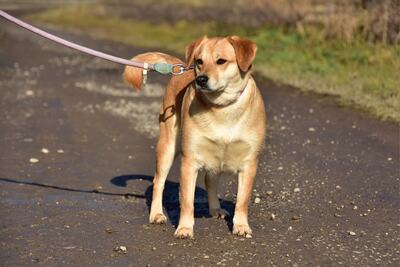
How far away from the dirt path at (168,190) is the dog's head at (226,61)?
3.76ft

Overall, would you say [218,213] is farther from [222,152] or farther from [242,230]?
[222,152]

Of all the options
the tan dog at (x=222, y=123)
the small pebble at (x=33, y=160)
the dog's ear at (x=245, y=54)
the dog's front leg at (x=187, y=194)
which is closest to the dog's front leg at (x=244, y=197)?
the tan dog at (x=222, y=123)

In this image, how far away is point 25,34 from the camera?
27.8 metres

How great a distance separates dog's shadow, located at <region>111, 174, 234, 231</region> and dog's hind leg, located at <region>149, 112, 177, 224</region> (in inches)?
6.5

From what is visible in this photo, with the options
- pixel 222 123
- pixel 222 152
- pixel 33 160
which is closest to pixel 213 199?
pixel 222 152

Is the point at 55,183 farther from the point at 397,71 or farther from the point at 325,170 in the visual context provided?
the point at 397,71

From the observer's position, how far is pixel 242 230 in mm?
5746

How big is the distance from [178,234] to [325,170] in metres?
2.59

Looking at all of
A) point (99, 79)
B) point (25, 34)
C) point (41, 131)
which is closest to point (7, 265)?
point (41, 131)

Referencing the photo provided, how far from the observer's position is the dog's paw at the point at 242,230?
5730 mm

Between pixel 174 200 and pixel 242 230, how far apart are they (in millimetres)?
1287

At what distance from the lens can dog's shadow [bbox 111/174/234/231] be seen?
6.38 metres

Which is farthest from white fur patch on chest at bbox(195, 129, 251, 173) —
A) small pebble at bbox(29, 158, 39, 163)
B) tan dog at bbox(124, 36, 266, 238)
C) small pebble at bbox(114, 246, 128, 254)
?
small pebble at bbox(29, 158, 39, 163)

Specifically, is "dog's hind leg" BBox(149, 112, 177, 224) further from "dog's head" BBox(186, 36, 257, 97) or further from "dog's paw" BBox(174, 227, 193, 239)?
"dog's head" BBox(186, 36, 257, 97)
